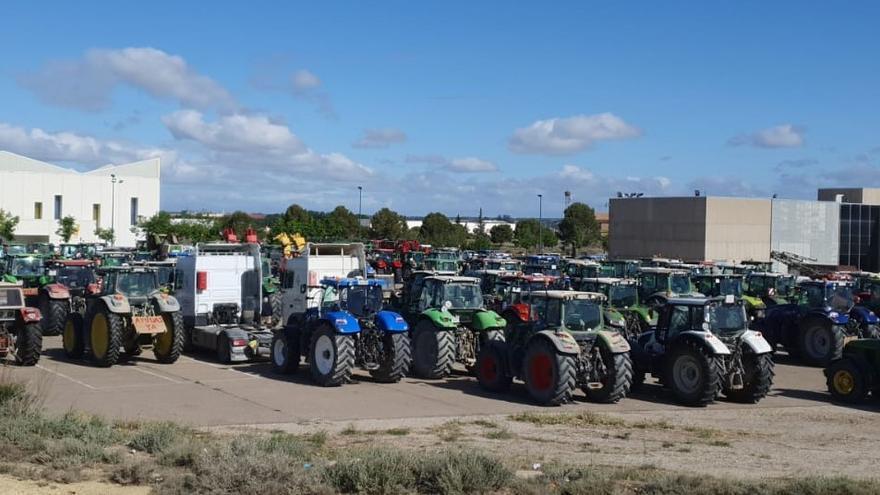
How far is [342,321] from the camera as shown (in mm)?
19656

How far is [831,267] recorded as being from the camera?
60.5m

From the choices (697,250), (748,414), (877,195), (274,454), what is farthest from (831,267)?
(274,454)

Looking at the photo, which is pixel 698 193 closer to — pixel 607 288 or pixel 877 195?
pixel 877 195

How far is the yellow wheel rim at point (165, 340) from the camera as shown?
2217cm

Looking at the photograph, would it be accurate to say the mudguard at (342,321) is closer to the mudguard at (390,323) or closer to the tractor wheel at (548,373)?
the mudguard at (390,323)

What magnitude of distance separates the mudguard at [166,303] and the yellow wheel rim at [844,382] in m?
13.8

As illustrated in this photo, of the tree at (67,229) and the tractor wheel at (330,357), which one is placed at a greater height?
the tree at (67,229)

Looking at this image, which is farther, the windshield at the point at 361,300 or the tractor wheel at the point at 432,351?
the windshield at the point at 361,300

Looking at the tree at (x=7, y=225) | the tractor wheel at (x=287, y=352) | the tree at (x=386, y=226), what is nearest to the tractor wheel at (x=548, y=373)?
the tractor wheel at (x=287, y=352)

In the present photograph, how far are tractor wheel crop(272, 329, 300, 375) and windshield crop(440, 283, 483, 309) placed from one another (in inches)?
127

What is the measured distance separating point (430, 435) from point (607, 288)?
46.6 ft

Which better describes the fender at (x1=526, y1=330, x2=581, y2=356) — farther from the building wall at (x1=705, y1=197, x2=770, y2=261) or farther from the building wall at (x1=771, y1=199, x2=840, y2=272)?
the building wall at (x1=771, y1=199, x2=840, y2=272)

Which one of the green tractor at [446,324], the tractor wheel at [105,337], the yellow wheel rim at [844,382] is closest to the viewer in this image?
the yellow wheel rim at [844,382]

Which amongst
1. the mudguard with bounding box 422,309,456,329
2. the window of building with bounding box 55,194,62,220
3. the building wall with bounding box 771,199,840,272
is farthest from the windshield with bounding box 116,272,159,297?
the window of building with bounding box 55,194,62,220
